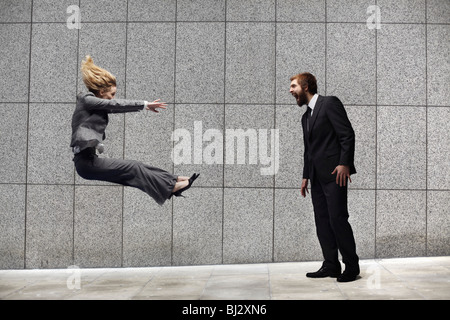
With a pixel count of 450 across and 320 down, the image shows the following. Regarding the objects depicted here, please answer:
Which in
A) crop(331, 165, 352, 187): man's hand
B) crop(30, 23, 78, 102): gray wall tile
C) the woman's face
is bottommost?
crop(331, 165, 352, 187): man's hand

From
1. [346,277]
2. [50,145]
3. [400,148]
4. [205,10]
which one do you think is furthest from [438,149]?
[50,145]

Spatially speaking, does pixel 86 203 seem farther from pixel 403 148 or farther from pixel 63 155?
pixel 403 148

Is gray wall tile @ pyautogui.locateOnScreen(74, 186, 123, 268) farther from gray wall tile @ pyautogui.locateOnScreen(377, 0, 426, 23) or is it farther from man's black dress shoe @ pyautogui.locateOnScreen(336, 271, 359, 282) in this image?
gray wall tile @ pyautogui.locateOnScreen(377, 0, 426, 23)

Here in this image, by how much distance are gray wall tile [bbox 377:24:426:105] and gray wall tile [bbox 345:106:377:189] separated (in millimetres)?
346

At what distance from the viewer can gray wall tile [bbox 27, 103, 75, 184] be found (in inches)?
318

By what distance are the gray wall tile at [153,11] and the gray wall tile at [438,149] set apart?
4412 millimetres

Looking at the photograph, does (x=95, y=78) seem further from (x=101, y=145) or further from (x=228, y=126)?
(x=228, y=126)

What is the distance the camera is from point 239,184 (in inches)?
314

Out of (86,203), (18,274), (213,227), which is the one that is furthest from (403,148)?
(18,274)

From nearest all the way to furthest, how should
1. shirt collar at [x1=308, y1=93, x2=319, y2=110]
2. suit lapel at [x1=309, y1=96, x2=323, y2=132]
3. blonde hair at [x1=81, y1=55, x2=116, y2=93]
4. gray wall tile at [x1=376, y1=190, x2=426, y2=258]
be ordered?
1. blonde hair at [x1=81, y1=55, x2=116, y2=93]
2. suit lapel at [x1=309, y1=96, x2=323, y2=132]
3. shirt collar at [x1=308, y1=93, x2=319, y2=110]
4. gray wall tile at [x1=376, y1=190, x2=426, y2=258]

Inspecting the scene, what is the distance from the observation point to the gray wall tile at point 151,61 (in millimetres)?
8039

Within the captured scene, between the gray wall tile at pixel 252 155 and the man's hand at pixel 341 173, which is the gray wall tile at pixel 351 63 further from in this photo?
the man's hand at pixel 341 173

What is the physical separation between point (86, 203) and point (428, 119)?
5.55m

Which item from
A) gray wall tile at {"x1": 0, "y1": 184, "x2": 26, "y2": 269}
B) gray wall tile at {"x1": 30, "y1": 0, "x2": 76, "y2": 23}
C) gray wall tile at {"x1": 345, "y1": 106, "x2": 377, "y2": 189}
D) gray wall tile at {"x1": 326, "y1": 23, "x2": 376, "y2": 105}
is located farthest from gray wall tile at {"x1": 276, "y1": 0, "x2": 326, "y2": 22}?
gray wall tile at {"x1": 0, "y1": 184, "x2": 26, "y2": 269}
